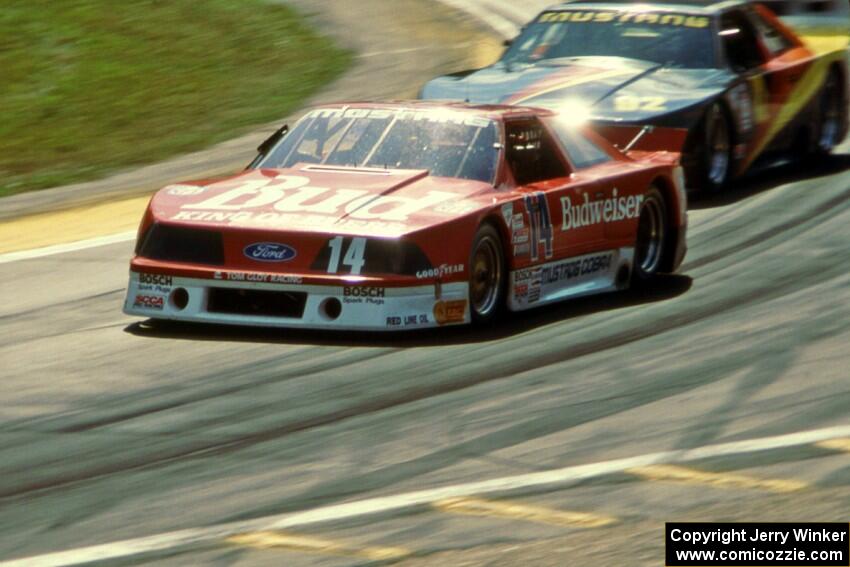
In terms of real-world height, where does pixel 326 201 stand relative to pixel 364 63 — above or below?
above

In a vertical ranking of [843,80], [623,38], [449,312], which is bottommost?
[843,80]

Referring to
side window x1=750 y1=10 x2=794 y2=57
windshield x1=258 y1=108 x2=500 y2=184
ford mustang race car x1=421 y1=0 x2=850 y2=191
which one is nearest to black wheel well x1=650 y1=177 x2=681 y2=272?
windshield x1=258 y1=108 x2=500 y2=184

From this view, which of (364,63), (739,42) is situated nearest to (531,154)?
(739,42)

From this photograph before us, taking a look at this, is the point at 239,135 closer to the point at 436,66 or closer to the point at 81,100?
the point at 81,100

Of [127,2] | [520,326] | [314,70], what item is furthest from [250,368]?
[127,2]

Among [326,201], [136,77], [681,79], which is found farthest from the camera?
[136,77]

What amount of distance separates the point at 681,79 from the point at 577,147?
379 cm

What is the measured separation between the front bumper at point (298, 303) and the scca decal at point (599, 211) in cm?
117

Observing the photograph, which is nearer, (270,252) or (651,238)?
(270,252)

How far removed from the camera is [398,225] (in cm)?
871

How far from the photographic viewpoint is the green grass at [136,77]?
16.1 meters

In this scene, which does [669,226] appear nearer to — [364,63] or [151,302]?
[151,302]

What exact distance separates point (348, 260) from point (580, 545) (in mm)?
3339

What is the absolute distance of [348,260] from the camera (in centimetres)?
868
